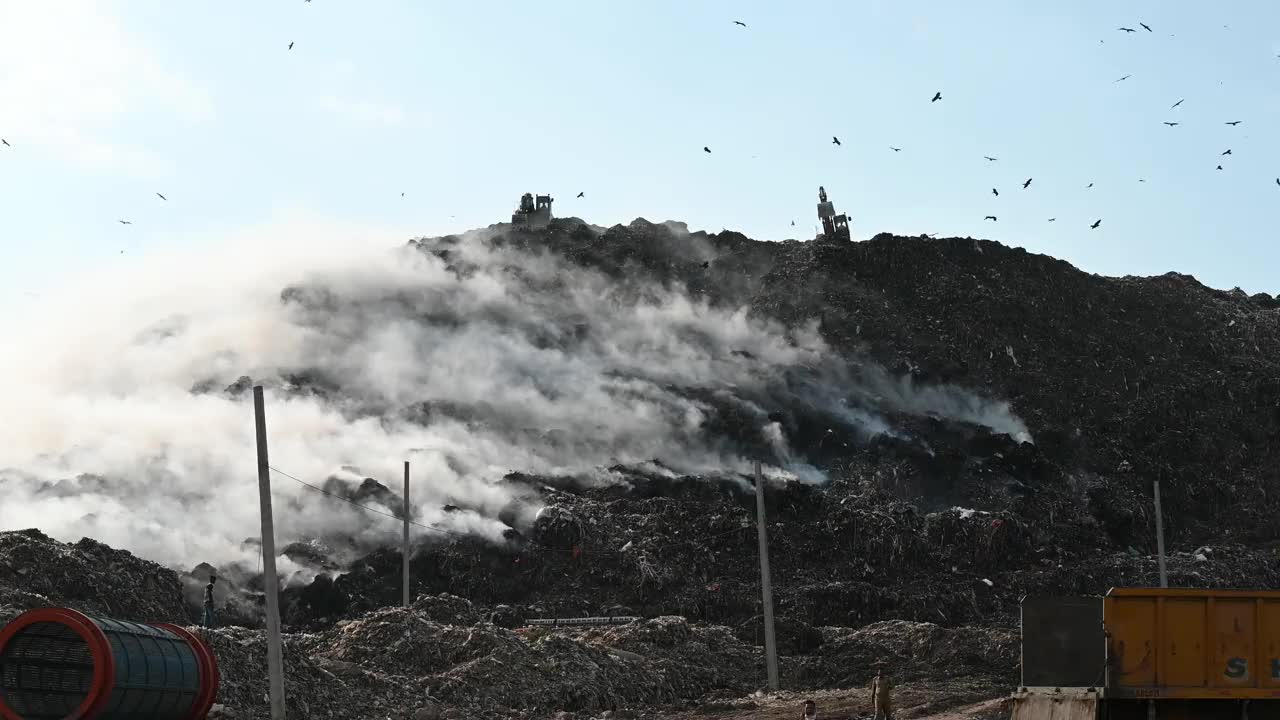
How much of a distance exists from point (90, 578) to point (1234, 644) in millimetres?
25765

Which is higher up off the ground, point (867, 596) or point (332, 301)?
point (332, 301)

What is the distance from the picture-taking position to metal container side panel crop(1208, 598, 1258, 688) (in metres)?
16.4

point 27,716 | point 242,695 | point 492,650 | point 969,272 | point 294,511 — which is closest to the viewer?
point 27,716

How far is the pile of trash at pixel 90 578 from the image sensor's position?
32.2 meters

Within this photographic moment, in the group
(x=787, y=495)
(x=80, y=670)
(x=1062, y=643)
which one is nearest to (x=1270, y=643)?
(x=1062, y=643)

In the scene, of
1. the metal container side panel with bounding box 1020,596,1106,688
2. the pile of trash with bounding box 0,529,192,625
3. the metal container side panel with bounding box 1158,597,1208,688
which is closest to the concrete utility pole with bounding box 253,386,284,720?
the pile of trash with bounding box 0,529,192,625

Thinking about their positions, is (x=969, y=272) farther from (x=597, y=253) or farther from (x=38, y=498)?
(x=38, y=498)

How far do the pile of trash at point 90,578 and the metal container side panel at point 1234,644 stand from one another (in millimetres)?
22248

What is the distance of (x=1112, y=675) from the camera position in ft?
53.1

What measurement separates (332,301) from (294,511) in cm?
2385

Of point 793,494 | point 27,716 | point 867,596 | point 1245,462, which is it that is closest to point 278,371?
point 793,494

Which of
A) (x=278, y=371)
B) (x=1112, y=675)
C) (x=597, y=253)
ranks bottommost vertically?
(x=1112, y=675)

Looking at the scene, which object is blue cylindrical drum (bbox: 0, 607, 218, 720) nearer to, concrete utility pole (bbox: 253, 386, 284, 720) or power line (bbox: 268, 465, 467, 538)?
concrete utility pole (bbox: 253, 386, 284, 720)

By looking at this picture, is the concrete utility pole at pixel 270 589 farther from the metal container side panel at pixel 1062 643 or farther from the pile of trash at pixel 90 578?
the metal container side panel at pixel 1062 643
